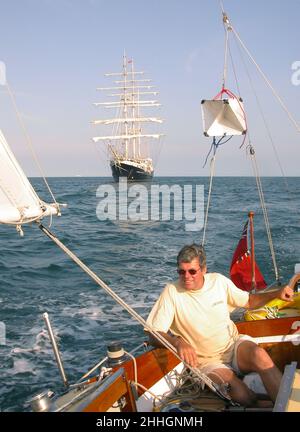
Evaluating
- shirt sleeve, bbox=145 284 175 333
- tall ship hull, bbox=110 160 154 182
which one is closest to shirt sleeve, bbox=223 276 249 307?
shirt sleeve, bbox=145 284 175 333

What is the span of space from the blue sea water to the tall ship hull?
59148mm

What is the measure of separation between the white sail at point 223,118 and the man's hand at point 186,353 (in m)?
3.84

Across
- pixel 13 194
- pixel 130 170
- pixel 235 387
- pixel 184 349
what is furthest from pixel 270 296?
pixel 130 170

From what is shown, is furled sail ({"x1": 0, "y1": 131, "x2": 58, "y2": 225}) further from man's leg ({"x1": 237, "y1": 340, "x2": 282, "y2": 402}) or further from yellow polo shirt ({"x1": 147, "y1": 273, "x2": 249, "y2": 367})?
man's leg ({"x1": 237, "y1": 340, "x2": 282, "y2": 402})

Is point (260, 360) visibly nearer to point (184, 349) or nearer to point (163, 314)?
point (184, 349)

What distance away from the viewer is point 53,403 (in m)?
2.63

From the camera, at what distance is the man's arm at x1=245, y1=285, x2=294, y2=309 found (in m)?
3.80

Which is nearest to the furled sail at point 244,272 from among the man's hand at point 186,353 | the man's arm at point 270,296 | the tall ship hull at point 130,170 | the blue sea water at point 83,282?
the blue sea water at point 83,282

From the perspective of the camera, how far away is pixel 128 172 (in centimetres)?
8412

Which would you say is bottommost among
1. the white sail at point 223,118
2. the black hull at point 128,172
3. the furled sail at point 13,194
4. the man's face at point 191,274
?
the man's face at point 191,274

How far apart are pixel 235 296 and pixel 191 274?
56cm

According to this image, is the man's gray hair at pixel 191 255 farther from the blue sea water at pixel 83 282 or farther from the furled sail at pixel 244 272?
the furled sail at pixel 244 272

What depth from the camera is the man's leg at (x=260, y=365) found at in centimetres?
339
